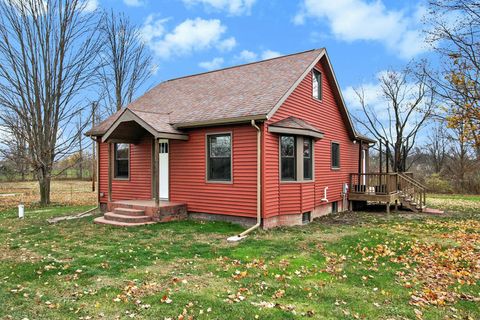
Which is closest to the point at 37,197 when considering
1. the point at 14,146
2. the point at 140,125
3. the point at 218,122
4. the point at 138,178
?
the point at 14,146

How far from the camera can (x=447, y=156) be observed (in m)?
36.8

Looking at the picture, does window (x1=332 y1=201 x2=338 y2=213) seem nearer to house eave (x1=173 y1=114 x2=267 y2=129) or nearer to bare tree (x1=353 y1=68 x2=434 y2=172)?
house eave (x1=173 y1=114 x2=267 y2=129)

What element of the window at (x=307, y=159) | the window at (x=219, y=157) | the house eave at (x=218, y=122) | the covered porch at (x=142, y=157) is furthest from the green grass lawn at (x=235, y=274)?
the house eave at (x=218, y=122)

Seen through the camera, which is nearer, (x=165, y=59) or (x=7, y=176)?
(x=165, y=59)

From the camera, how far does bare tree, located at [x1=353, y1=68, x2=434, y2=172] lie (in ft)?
96.2

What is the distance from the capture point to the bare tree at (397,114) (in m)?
29.3

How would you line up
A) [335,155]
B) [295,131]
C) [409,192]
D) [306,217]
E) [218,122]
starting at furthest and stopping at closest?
1. [409,192]
2. [335,155]
3. [306,217]
4. [295,131]
5. [218,122]

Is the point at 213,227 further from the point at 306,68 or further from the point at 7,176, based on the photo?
the point at 7,176

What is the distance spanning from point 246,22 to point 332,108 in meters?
6.53

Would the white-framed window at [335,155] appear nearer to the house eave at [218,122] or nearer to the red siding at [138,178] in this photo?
the house eave at [218,122]

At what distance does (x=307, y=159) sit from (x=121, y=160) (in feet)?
24.6

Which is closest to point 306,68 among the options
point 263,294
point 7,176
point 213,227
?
point 213,227

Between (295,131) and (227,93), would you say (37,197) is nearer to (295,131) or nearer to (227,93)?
(227,93)

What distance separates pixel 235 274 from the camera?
18.5 ft
